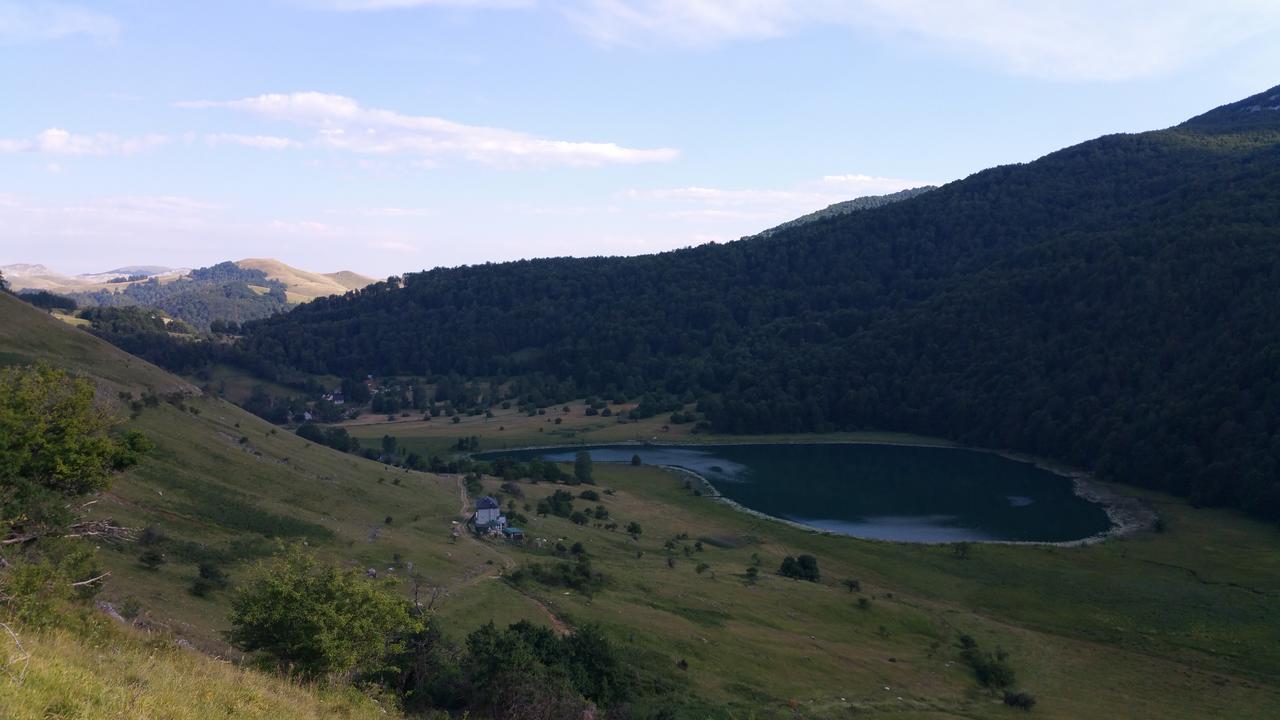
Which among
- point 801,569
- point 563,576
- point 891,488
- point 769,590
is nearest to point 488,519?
point 563,576

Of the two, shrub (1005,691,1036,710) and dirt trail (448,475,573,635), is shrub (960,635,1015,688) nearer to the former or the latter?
shrub (1005,691,1036,710)

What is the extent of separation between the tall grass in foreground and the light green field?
900 centimetres

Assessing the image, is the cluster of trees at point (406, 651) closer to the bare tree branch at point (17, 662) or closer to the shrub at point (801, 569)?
the bare tree branch at point (17, 662)

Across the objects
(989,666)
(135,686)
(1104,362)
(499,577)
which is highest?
(1104,362)

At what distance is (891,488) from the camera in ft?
373

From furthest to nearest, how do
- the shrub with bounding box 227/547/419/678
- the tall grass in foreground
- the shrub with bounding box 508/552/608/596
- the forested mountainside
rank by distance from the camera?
the forested mountainside → the shrub with bounding box 508/552/608/596 → the shrub with bounding box 227/547/419/678 → the tall grass in foreground

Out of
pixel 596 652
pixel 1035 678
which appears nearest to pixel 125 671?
pixel 596 652

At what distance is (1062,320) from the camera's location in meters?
153

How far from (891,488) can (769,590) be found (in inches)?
2474

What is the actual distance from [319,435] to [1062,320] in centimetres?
12993

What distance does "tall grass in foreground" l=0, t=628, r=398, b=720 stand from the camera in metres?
10.7

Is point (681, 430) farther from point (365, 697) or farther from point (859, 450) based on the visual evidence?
point (365, 697)

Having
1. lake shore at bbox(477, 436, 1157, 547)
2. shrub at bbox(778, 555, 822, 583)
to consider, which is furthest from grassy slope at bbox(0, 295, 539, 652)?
lake shore at bbox(477, 436, 1157, 547)

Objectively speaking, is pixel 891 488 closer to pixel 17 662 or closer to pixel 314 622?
pixel 314 622
